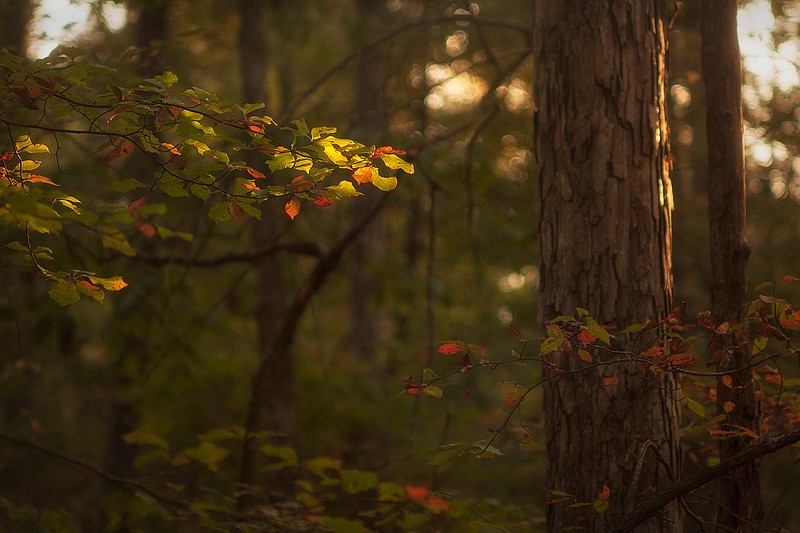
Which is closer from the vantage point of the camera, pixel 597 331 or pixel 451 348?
pixel 597 331

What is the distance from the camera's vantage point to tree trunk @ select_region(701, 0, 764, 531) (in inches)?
95.9

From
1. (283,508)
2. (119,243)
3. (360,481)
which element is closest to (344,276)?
(283,508)

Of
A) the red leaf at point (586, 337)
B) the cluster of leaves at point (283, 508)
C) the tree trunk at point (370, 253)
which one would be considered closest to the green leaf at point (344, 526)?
the cluster of leaves at point (283, 508)

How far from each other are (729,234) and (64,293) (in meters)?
2.29

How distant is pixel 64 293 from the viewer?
2.18 metres

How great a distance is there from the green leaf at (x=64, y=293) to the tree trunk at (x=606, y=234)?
1.63m

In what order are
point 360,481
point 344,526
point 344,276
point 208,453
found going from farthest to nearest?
point 344,276, point 208,453, point 360,481, point 344,526

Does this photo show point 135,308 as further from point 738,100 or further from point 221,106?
point 738,100

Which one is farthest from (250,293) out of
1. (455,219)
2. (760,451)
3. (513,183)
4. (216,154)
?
(760,451)

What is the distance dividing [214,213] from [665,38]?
72.4 inches

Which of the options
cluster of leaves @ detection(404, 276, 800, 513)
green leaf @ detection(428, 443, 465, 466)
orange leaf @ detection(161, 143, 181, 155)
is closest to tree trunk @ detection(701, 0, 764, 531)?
cluster of leaves @ detection(404, 276, 800, 513)

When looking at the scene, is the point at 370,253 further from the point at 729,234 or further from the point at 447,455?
the point at 447,455

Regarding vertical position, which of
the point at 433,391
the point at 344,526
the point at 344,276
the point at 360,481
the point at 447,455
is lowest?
the point at 344,526

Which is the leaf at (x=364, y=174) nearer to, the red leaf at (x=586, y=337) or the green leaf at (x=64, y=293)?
the red leaf at (x=586, y=337)
